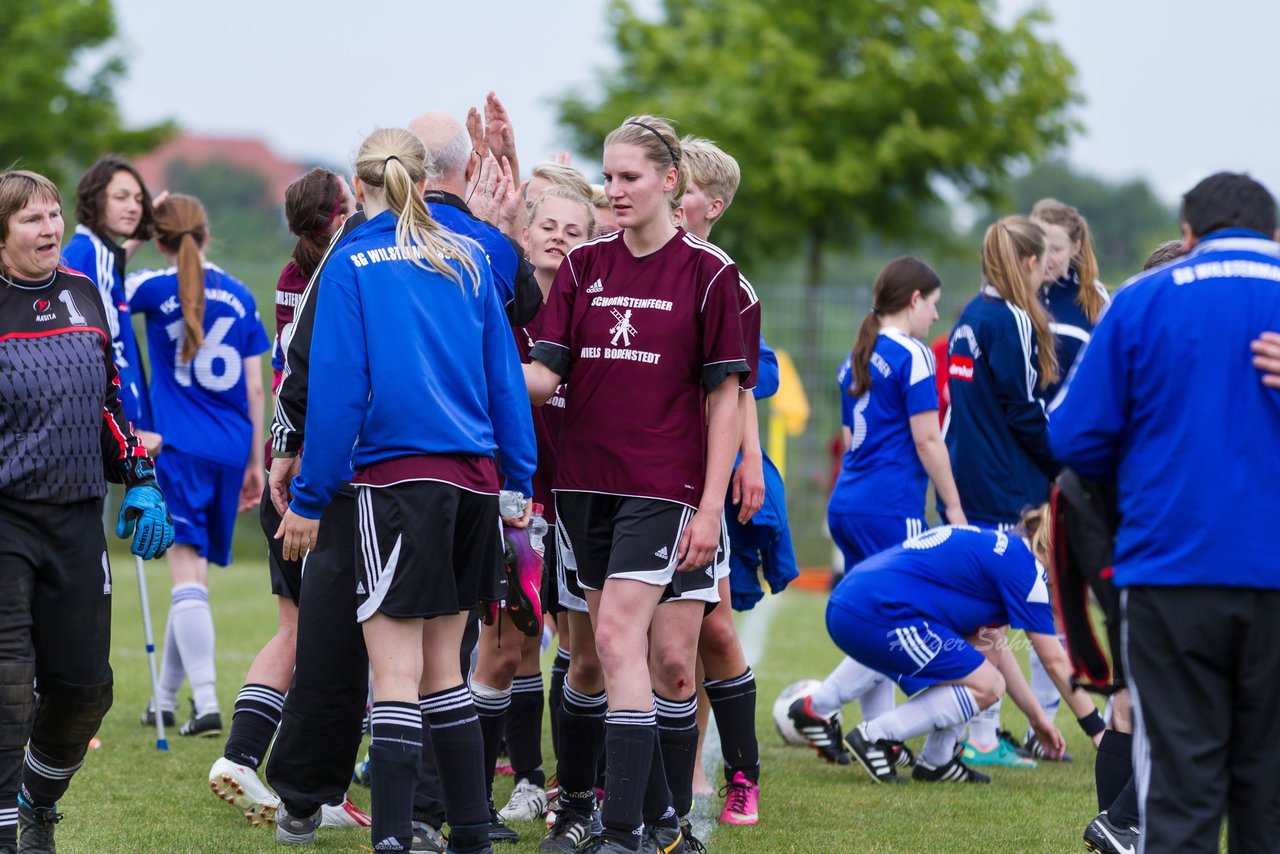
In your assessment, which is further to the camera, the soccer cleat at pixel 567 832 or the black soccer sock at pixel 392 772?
the soccer cleat at pixel 567 832

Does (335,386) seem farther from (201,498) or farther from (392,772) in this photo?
(201,498)

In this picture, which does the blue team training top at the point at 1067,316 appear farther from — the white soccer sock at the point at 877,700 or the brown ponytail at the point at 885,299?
the white soccer sock at the point at 877,700

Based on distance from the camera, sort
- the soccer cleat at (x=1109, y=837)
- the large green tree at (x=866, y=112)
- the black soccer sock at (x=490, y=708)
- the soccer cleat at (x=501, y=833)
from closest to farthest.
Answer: the soccer cleat at (x=1109, y=837), the soccer cleat at (x=501, y=833), the black soccer sock at (x=490, y=708), the large green tree at (x=866, y=112)

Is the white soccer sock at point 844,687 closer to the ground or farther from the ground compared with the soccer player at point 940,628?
closer to the ground

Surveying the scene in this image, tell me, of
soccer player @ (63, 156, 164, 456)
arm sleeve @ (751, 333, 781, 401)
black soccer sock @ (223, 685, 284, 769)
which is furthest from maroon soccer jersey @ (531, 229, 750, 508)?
soccer player @ (63, 156, 164, 456)

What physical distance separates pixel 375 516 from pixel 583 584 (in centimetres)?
83

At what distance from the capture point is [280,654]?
16.9ft

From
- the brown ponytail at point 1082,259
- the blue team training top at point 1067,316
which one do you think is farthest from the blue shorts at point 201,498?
the brown ponytail at point 1082,259

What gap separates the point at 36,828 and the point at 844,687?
348 centimetres

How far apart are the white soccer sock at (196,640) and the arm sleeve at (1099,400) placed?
15.4 feet

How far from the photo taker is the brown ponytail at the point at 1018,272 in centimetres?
659

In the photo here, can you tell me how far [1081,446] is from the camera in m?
3.43

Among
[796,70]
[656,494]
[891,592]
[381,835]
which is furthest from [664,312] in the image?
[796,70]

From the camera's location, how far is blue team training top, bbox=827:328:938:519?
6.34 metres
